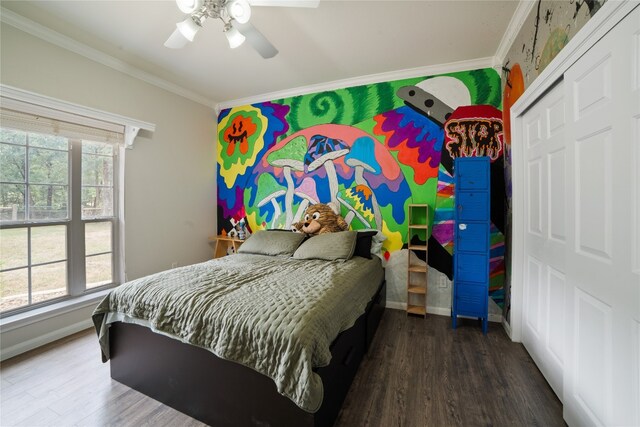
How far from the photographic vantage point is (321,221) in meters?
3.05

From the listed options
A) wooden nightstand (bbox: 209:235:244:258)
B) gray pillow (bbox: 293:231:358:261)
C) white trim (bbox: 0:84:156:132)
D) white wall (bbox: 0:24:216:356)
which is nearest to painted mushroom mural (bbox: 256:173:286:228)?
wooden nightstand (bbox: 209:235:244:258)

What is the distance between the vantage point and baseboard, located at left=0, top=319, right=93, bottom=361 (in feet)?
6.58

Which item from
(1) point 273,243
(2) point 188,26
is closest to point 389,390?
(1) point 273,243

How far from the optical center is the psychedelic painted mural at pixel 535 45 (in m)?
1.32

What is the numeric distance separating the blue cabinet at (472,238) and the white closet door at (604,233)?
0.94 meters

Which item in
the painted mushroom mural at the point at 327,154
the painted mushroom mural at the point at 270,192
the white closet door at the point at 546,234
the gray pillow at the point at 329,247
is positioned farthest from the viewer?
the painted mushroom mural at the point at 270,192

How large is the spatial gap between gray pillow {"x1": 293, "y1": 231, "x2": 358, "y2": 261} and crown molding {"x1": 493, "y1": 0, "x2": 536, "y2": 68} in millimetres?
2183

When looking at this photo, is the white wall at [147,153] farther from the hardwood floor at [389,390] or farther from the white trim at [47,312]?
the hardwood floor at [389,390]

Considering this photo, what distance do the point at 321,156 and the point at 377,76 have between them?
1118 mm

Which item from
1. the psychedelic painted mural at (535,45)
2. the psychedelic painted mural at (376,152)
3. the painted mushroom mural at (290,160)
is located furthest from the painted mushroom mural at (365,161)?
the psychedelic painted mural at (535,45)

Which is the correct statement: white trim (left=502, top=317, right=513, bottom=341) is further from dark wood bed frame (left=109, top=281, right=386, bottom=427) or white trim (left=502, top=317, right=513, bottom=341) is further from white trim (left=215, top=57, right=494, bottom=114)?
white trim (left=215, top=57, right=494, bottom=114)

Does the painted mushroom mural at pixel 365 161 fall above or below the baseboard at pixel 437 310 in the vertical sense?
above

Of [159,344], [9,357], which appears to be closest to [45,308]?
[9,357]

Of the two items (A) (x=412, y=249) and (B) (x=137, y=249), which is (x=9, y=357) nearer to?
(B) (x=137, y=249)
